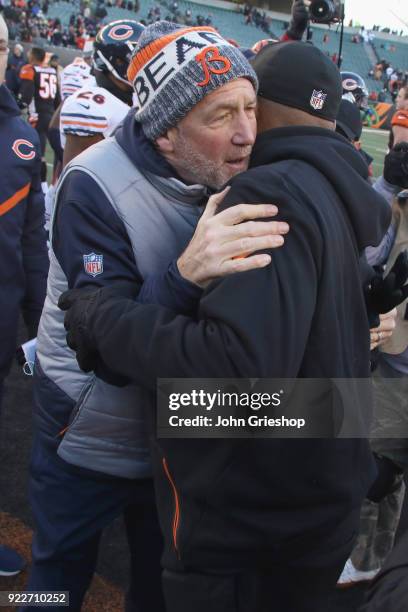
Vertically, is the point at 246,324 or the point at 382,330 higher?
the point at 246,324

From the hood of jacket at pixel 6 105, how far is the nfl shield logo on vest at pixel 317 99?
1148mm

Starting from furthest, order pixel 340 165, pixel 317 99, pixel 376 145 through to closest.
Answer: pixel 376 145 → pixel 317 99 → pixel 340 165

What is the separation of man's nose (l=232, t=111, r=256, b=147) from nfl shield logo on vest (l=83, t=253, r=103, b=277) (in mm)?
402

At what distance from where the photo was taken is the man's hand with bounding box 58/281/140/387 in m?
1.30

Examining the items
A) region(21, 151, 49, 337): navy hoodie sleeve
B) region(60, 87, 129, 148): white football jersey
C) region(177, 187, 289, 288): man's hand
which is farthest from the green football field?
region(177, 187, 289, 288): man's hand

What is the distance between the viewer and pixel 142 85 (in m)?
1.58

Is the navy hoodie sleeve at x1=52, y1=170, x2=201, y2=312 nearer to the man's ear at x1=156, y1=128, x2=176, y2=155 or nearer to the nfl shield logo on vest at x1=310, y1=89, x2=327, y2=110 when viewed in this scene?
the man's ear at x1=156, y1=128, x2=176, y2=155

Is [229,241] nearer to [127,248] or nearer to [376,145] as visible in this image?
[127,248]

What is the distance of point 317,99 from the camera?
137 cm

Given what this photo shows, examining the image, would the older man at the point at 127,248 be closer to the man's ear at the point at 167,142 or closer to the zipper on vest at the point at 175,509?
the man's ear at the point at 167,142

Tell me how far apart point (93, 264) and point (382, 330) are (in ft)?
2.48

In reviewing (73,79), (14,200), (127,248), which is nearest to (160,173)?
(127,248)

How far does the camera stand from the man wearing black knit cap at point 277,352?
3.71ft

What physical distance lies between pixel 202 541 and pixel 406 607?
0.55m
